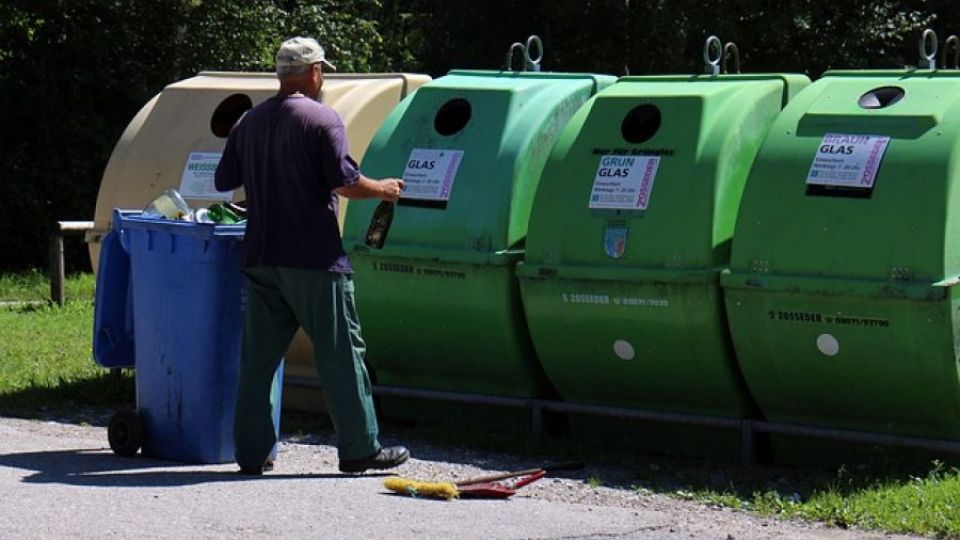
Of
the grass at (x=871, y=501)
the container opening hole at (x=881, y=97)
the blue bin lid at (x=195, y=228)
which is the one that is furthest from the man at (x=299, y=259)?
the container opening hole at (x=881, y=97)

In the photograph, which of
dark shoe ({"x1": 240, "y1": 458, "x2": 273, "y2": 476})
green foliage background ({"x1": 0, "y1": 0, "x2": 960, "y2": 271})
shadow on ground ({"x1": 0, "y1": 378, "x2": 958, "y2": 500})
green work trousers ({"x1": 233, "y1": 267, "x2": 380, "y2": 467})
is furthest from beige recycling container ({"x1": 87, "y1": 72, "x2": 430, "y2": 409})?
green foliage background ({"x1": 0, "y1": 0, "x2": 960, "y2": 271})

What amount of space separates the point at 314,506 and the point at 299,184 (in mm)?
1249

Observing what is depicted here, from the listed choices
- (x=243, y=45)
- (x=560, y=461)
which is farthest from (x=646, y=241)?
(x=243, y=45)

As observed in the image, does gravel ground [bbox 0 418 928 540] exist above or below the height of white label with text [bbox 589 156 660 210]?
below

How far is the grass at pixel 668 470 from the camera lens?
611 cm

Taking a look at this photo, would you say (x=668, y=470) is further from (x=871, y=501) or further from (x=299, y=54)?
(x=299, y=54)

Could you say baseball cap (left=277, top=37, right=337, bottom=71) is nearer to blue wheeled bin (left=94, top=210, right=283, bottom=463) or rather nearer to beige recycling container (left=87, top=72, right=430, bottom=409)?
blue wheeled bin (left=94, top=210, right=283, bottom=463)

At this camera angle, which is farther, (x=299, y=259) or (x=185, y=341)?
(x=185, y=341)

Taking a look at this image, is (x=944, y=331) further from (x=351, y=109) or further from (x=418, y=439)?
(x=351, y=109)

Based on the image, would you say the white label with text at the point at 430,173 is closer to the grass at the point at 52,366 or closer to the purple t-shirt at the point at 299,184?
the purple t-shirt at the point at 299,184

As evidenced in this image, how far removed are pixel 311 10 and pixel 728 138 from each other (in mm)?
12761

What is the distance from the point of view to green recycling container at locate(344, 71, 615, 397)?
24.3ft

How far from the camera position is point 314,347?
6641 mm

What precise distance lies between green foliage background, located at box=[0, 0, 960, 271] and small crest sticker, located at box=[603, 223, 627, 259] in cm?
1075
